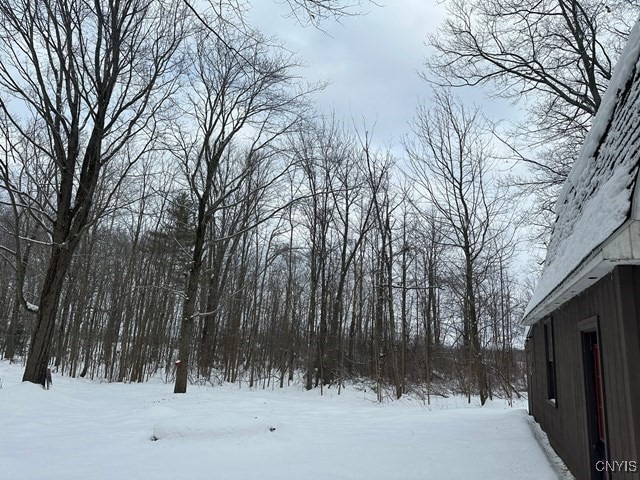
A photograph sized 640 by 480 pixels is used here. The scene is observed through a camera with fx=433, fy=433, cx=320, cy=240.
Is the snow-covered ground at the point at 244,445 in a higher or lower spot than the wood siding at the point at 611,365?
lower

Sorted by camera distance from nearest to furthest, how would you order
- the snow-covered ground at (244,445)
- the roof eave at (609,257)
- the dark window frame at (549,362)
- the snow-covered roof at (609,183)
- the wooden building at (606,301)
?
1. the roof eave at (609,257)
2. the snow-covered roof at (609,183)
3. the wooden building at (606,301)
4. the snow-covered ground at (244,445)
5. the dark window frame at (549,362)

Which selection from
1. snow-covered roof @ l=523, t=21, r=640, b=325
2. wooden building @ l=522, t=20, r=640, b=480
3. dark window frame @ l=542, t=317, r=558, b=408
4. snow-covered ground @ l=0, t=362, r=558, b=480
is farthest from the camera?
dark window frame @ l=542, t=317, r=558, b=408

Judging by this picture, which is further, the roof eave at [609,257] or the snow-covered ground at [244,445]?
the snow-covered ground at [244,445]

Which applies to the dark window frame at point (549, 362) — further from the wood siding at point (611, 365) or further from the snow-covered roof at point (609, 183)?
the snow-covered roof at point (609, 183)

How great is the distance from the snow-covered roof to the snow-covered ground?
278cm

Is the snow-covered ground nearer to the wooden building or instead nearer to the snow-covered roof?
the wooden building

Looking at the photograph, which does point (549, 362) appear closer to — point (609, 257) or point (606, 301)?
point (606, 301)

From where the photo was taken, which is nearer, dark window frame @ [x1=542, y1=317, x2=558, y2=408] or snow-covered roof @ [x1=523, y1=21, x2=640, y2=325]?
snow-covered roof @ [x1=523, y1=21, x2=640, y2=325]

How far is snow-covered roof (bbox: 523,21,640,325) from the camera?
2865 millimetres

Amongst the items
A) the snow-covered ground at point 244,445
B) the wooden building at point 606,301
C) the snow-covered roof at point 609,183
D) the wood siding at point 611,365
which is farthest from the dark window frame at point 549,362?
the snow-covered roof at point 609,183

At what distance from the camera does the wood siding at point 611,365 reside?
3125 millimetres

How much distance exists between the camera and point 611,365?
351 cm

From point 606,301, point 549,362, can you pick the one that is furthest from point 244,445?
point 606,301

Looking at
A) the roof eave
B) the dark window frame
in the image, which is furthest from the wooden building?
the dark window frame
